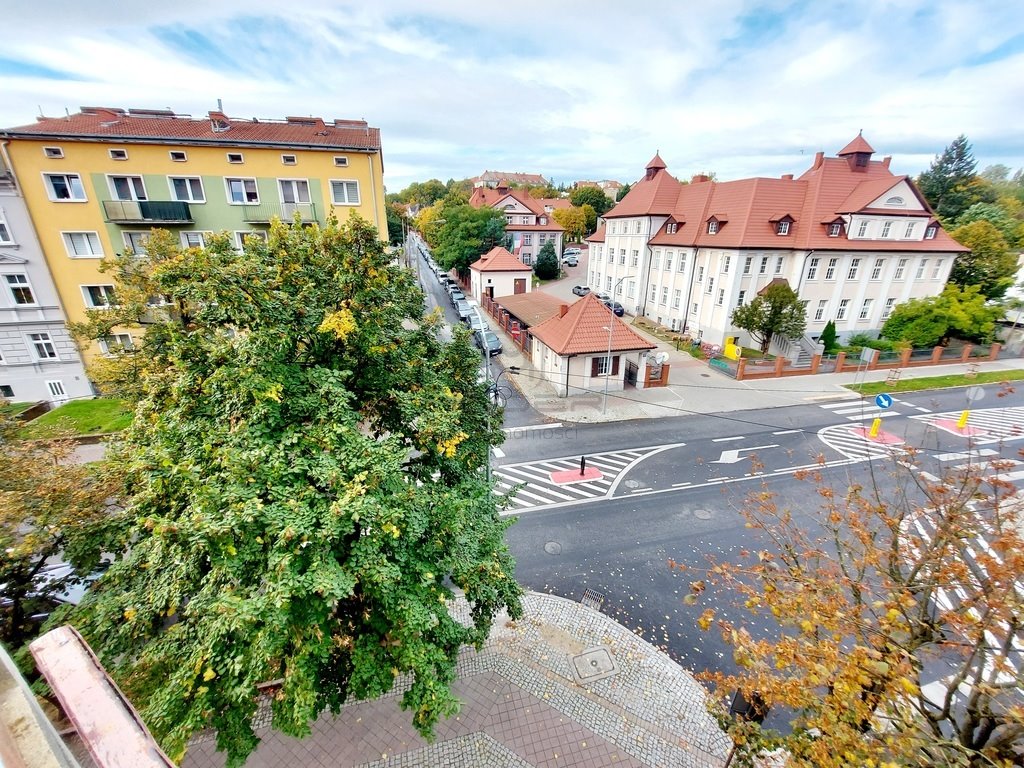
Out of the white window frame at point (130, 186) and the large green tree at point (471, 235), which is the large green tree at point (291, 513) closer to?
the white window frame at point (130, 186)

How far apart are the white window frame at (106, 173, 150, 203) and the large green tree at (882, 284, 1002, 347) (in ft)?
159

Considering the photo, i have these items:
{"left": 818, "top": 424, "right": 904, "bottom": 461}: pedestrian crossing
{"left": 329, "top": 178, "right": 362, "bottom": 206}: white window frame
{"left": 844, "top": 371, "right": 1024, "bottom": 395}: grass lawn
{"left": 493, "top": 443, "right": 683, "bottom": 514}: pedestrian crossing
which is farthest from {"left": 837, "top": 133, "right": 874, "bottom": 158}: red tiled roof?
{"left": 329, "top": 178, "right": 362, "bottom": 206}: white window frame

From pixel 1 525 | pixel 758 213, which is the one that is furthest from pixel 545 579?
pixel 758 213

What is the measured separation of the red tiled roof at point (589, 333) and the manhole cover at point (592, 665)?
1553cm

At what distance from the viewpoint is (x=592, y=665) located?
1001 cm

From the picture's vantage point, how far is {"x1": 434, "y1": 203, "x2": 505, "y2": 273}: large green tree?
166 ft

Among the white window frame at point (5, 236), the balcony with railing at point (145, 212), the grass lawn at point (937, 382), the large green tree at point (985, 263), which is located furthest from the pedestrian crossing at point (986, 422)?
the white window frame at point (5, 236)

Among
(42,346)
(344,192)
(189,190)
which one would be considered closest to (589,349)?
(344,192)

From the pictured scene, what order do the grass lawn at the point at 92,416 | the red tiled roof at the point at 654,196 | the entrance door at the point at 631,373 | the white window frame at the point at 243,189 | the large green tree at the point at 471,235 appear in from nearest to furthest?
the grass lawn at the point at 92,416 → the white window frame at the point at 243,189 → the entrance door at the point at 631,373 → the red tiled roof at the point at 654,196 → the large green tree at the point at 471,235

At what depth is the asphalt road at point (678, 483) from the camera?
11984 millimetres

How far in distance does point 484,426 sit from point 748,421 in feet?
61.2

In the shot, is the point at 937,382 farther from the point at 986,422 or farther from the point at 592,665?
the point at 592,665

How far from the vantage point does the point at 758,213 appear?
Result: 31078 mm

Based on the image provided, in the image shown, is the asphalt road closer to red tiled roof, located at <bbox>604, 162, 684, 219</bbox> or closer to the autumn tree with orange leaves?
the autumn tree with orange leaves
